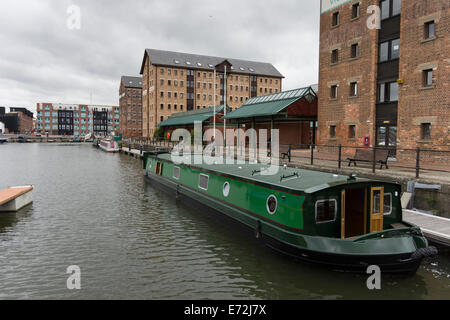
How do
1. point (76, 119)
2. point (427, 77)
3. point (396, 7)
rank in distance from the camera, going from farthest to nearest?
point (76, 119)
point (396, 7)
point (427, 77)

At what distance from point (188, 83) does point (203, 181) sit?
65.7 meters

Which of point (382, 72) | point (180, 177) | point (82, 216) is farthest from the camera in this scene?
point (382, 72)

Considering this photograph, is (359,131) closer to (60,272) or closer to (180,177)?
(180,177)

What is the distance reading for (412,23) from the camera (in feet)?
62.7

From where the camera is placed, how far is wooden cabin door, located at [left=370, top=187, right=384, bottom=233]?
8.66 m

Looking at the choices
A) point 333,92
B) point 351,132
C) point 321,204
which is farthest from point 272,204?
point 333,92

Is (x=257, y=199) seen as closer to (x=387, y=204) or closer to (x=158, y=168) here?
(x=387, y=204)

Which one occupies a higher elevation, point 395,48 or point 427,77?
point 395,48

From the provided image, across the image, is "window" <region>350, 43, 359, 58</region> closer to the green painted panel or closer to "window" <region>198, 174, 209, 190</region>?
the green painted panel

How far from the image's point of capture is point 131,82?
10300 centimetres

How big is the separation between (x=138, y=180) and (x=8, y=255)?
15.7m

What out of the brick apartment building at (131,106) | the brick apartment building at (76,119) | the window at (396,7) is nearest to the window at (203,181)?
the window at (396,7)

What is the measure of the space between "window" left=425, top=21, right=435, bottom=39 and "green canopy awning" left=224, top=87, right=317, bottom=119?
1128 centimetres
